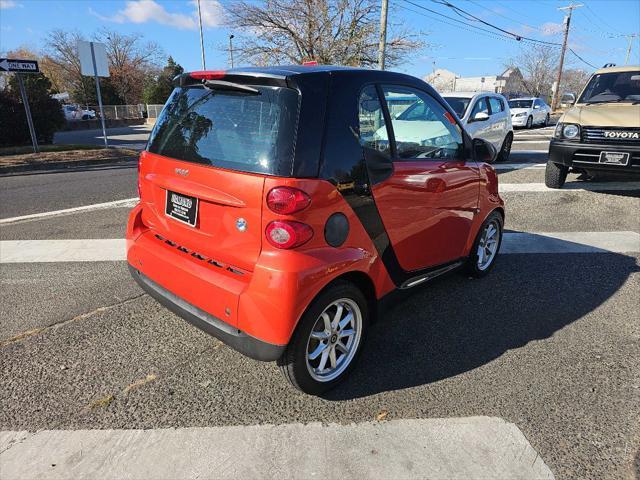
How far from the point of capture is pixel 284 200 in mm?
2211

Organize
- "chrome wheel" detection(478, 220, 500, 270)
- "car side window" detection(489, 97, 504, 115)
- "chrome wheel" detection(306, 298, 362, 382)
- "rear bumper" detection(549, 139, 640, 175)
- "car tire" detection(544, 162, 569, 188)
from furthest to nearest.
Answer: "car side window" detection(489, 97, 504, 115)
"car tire" detection(544, 162, 569, 188)
"rear bumper" detection(549, 139, 640, 175)
"chrome wheel" detection(478, 220, 500, 270)
"chrome wheel" detection(306, 298, 362, 382)

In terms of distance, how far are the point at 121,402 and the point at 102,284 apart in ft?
5.88

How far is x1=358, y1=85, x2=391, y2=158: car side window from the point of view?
Result: 262 centimetres

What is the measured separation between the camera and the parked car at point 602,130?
662 cm

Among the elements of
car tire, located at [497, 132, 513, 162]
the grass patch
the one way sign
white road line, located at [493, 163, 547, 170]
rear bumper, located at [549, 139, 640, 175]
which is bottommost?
white road line, located at [493, 163, 547, 170]

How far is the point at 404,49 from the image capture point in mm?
21844

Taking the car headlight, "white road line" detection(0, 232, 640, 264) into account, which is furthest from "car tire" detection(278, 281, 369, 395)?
the car headlight

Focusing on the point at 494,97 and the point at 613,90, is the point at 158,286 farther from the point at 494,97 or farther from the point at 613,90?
the point at 494,97

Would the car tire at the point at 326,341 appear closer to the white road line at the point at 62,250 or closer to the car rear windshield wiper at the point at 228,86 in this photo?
the car rear windshield wiper at the point at 228,86

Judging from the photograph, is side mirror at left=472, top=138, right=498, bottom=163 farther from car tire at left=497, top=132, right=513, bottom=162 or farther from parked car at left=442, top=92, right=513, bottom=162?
car tire at left=497, top=132, right=513, bottom=162

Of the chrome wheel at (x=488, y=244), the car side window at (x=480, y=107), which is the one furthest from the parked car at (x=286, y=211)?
the car side window at (x=480, y=107)

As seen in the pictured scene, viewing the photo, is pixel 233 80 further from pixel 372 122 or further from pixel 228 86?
pixel 372 122

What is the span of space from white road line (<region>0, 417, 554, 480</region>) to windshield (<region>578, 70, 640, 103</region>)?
718 centimetres

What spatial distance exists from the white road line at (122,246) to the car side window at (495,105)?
5563 mm
